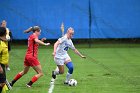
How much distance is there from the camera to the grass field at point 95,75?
49.4ft

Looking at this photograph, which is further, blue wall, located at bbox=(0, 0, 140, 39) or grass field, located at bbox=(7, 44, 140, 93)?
blue wall, located at bbox=(0, 0, 140, 39)

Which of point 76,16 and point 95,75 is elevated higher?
point 95,75

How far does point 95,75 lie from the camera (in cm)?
1875

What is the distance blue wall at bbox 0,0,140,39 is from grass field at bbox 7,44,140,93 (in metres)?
5.75

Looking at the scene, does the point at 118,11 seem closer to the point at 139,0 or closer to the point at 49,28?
the point at 139,0

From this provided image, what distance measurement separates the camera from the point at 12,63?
77.9 ft

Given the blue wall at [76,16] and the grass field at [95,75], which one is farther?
the blue wall at [76,16]

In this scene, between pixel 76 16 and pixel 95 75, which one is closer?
pixel 95 75

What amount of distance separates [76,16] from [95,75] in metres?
16.1

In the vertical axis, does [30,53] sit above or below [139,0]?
above

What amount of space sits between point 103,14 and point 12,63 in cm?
1231

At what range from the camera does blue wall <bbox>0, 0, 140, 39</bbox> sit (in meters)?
34.4

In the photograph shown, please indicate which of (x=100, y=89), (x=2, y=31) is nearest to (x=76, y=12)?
(x=100, y=89)

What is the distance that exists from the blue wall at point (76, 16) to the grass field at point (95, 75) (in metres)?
Answer: 5.75
